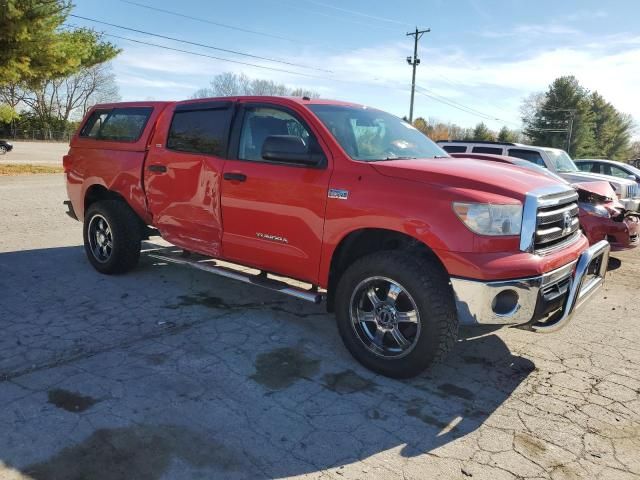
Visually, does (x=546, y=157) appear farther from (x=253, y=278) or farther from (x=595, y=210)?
(x=253, y=278)

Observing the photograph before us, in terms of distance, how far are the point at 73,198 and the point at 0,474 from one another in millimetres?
4456

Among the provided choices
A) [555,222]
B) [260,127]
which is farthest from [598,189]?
[260,127]

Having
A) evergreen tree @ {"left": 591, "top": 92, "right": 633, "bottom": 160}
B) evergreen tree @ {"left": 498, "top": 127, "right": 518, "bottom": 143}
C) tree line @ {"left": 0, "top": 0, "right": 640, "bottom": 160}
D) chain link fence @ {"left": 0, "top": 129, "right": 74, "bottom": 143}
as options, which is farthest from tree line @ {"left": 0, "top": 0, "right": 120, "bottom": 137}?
evergreen tree @ {"left": 591, "top": 92, "right": 633, "bottom": 160}

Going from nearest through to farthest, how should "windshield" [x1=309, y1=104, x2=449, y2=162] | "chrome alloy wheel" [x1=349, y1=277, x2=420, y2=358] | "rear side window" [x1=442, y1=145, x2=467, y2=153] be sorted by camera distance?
"chrome alloy wheel" [x1=349, y1=277, x2=420, y2=358] < "windshield" [x1=309, y1=104, x2=449, y2=162] < "rear side window" [x1=442, y1=145, x2=467, y2=153]

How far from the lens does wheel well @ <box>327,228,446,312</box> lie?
3721 mm

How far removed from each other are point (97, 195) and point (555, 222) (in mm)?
5156

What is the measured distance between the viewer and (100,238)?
594 cm

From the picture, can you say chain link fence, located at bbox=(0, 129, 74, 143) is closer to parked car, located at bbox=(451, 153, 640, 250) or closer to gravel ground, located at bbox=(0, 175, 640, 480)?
gravel ground, located at bbox=(0, 175, 640, 480)

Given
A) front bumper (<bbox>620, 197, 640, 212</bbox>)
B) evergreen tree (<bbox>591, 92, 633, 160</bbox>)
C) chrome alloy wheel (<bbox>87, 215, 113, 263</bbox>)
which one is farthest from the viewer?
evergreen tree (<bbox>591, 92, 633, 160</bbox>)

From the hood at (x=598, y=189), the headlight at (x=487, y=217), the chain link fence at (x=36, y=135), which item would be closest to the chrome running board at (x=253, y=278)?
the headlight at (x=487, y=217)

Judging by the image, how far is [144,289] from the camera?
5.42m

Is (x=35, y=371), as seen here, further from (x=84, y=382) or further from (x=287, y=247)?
(x=287, y=247)

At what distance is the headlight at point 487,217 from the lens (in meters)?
3.20

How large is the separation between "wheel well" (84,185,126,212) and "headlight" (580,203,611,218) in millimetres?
5788
